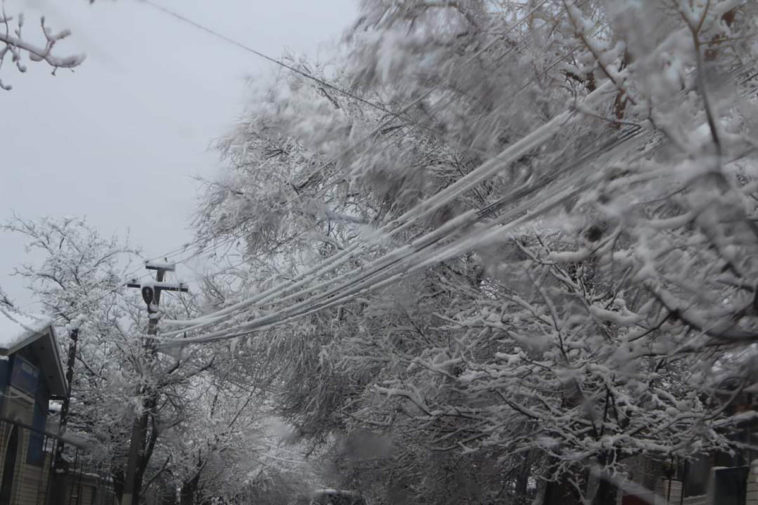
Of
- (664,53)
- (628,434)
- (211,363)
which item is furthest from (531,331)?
(211,363)

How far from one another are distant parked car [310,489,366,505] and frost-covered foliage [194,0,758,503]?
4.94 m

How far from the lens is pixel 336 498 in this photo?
3038 cm

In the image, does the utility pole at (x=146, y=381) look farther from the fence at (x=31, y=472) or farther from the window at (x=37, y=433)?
the window at (x=37, y=433)

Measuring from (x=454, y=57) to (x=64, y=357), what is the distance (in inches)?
1012

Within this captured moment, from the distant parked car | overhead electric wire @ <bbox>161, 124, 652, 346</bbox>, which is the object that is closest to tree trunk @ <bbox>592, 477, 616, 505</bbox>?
overhead electric wire @ <bbox>161, 124, 652, 346</bbox>

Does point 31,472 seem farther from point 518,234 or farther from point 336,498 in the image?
point 518,234

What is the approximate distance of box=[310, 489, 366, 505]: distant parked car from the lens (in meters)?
24.2

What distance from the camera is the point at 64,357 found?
29906 mm

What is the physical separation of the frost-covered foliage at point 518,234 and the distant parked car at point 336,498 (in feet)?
16.2

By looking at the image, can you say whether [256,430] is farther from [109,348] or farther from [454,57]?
[454,57]

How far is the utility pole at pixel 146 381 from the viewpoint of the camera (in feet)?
68.1

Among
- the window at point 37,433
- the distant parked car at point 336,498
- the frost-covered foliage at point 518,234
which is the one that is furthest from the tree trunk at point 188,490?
the frost-covered foliage at point 518,234

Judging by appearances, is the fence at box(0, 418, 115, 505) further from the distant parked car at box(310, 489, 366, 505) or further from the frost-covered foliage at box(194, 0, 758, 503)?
the distant parked car at box(310, 489, 366, 505)

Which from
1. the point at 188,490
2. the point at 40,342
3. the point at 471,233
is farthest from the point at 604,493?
the point at 188,490
